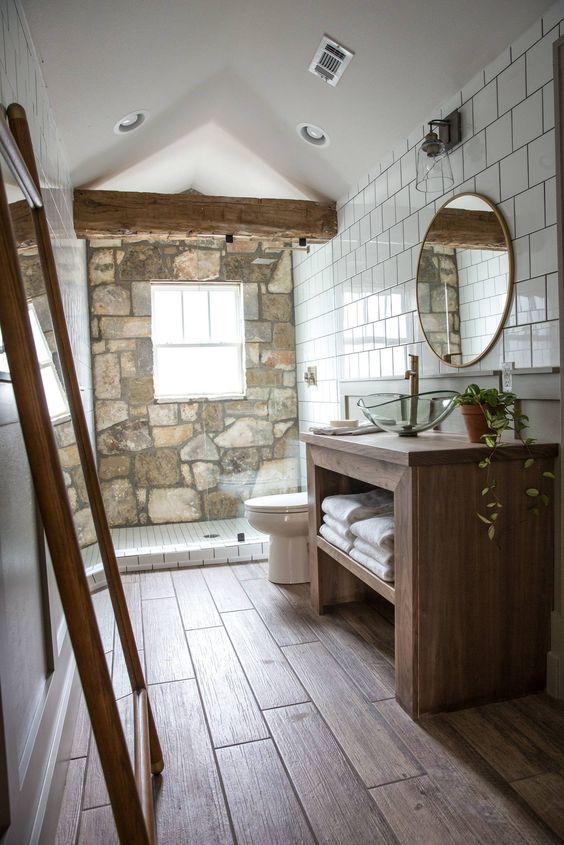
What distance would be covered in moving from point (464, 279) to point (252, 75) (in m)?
1.53

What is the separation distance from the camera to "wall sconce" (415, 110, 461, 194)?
2543 millimetres

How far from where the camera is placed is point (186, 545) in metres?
3.90

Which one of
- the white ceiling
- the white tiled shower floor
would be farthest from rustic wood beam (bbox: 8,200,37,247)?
the white tiled shower floor

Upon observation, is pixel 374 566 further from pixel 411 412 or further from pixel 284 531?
pixel 284 531

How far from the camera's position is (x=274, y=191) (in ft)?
13.0

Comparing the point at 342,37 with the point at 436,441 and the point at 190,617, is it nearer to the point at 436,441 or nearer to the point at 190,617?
the point at 436,441

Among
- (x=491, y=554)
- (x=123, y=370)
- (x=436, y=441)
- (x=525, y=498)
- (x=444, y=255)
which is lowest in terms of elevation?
(x=491, y=554)

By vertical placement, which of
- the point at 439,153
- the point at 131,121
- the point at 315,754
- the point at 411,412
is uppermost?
the point at 131,121

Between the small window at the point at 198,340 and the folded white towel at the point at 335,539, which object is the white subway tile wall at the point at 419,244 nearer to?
the small window at the point at 198,340

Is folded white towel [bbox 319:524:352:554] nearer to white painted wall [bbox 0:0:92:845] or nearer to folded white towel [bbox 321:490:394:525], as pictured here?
folded white towel [bbox 321:490:394:525]

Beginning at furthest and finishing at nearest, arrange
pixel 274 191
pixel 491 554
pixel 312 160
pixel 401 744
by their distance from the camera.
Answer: pixel 274 191 < pixel 312 160 < pixel 491 554 < pixel 401 744

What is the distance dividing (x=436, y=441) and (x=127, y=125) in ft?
7.59

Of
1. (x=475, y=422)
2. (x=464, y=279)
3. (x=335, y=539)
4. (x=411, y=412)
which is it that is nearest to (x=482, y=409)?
(x=475, y=422)

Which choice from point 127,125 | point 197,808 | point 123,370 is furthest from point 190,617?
point 127,125
